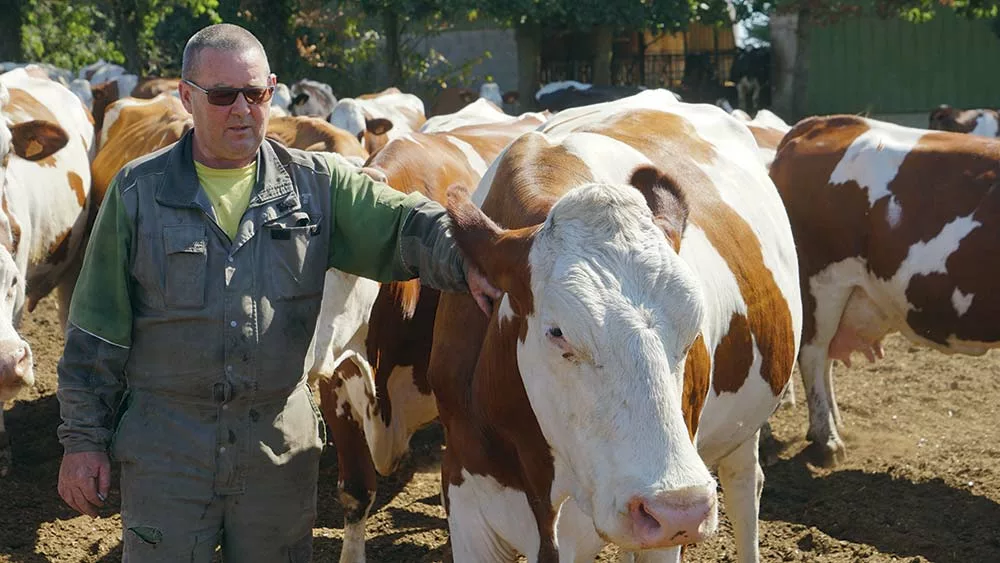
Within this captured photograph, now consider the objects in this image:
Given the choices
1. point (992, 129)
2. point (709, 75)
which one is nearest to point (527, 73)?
point (709, 75)

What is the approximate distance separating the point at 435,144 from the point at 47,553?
7.85 ft

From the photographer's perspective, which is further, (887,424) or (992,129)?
(992,129)

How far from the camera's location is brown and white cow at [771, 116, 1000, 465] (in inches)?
238

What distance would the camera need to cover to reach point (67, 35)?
2808 centimetres

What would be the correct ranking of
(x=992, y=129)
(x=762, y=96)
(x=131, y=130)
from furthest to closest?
(x=762, y=96) < (x=992, y=129) < (x=131, y=130)

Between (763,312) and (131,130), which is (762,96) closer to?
(131,130)

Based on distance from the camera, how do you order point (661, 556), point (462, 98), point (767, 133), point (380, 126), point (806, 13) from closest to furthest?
point (661, 556), point (767, 133), point (380, 126), point (462, 98), point (806, 13)

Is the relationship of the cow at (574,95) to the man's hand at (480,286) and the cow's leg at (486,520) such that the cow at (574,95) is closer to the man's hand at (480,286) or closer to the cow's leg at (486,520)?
the cow's leg at (486,520)

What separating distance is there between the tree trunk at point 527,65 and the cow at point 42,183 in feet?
54.3

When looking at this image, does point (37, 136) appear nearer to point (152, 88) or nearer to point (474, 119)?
point (474, 119)

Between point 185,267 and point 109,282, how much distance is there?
191mm

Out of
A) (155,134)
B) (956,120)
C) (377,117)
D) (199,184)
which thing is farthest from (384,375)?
(956,120)

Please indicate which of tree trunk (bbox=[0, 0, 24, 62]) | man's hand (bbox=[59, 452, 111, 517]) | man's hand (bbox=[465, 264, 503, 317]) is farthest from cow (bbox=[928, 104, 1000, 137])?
tree trunk (bbox=[0, 0, 24, 62])

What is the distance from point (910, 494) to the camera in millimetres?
5777
